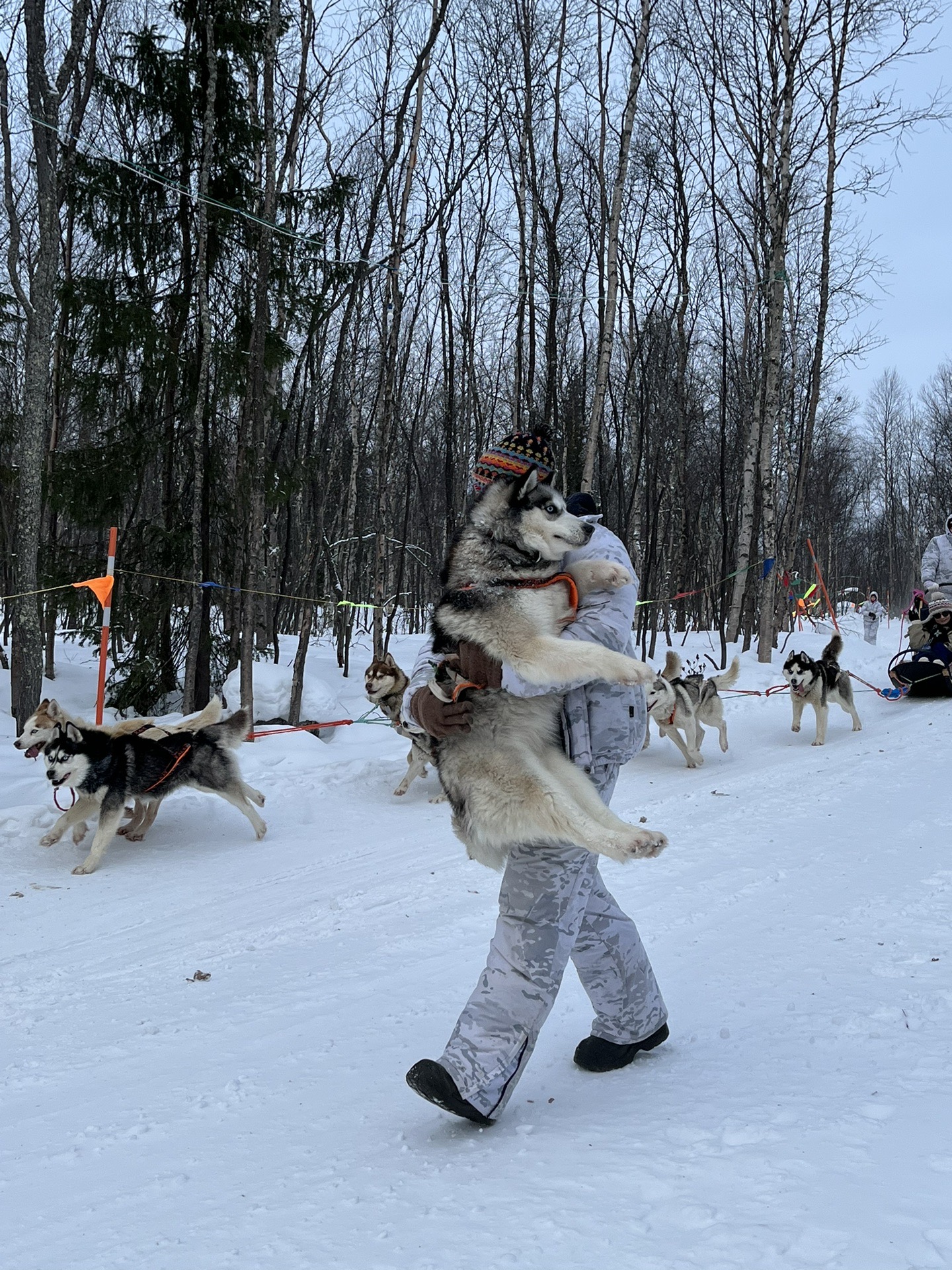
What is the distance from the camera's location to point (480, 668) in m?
2.70

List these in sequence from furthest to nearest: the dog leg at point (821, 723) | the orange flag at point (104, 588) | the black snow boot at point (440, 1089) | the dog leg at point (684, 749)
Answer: the dog leg at point (821, 723), the dog leg at point (684, 749), the orange flag at point (104, 588), the black snow boot at point (440, 1089)

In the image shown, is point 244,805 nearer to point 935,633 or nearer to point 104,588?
point 104,588

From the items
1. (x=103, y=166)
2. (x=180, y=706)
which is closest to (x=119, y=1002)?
(x=180, y=706)

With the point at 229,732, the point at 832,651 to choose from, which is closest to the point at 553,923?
the point at 229,732

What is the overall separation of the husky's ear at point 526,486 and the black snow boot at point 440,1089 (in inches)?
65.7

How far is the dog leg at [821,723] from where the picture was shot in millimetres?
9227

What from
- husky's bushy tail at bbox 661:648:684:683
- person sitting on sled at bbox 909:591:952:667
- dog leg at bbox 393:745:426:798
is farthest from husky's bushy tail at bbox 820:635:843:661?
dog leg at bbox 393:745:426:798

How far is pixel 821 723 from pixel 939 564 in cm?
385

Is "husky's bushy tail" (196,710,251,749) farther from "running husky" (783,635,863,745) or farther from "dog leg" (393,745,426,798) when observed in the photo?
"running husky" (783,635,863,745)

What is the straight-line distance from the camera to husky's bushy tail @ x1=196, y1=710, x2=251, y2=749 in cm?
645

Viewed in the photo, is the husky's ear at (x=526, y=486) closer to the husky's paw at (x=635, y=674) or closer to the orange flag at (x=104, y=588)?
the husky's paw at (x=635, y=674)

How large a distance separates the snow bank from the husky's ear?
832cm

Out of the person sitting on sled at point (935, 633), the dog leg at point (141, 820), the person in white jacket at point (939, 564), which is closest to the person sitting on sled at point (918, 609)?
the person sitting on sled at point (935, 633)

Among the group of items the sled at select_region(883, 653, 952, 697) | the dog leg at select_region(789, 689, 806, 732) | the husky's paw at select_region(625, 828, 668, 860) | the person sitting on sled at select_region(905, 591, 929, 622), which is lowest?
the dog leg at select_region(789, 689, 806, 732)
